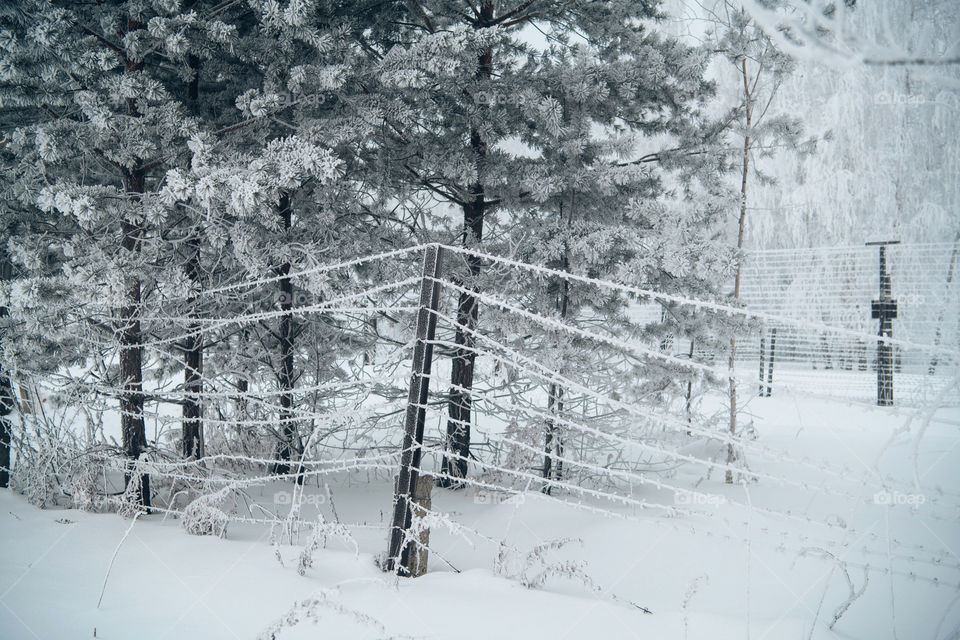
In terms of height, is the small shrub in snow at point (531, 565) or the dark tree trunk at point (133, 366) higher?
the dark tree trunk at point (133, 366)

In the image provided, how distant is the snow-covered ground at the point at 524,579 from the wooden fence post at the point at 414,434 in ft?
0.37

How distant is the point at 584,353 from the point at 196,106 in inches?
152

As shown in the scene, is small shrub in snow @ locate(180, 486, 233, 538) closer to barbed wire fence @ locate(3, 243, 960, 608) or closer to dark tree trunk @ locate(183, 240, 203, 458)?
barbed wire fence @ locate(3, 243, 960, 608)

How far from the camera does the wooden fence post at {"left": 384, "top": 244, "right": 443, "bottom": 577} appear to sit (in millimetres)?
3023

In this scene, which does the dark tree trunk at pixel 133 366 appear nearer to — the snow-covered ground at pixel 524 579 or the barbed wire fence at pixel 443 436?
the barbed wire fence at pixel 443 436

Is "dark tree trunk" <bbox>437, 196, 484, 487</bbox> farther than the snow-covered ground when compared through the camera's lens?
Yes

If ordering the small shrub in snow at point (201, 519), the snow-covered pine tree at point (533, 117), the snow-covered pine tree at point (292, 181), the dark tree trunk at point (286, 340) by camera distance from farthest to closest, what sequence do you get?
1. the dark tree trunk at point (286, 340)
2. the snow-covered pine tree at point (533, 117)
3. the snow-covered pine tree at point (292, 181)
4. the small shrub in snow at point (201, 519)

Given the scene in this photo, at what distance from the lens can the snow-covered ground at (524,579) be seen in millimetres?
2508

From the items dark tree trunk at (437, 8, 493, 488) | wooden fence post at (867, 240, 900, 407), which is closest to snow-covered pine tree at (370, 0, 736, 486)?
dark tree trunk at (437, 8, 493, 488)

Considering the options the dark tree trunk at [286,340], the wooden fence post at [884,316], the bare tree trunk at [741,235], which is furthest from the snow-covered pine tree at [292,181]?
the wooden fence post at [884,316]

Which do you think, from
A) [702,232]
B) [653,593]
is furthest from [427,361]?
[702,232]

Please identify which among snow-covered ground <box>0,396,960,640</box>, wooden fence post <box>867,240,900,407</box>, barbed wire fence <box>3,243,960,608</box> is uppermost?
wooden fence post <box>867,240,900,407</box>

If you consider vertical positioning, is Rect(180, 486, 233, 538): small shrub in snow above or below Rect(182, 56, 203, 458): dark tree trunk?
below

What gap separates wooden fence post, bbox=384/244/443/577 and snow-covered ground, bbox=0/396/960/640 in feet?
0.37
